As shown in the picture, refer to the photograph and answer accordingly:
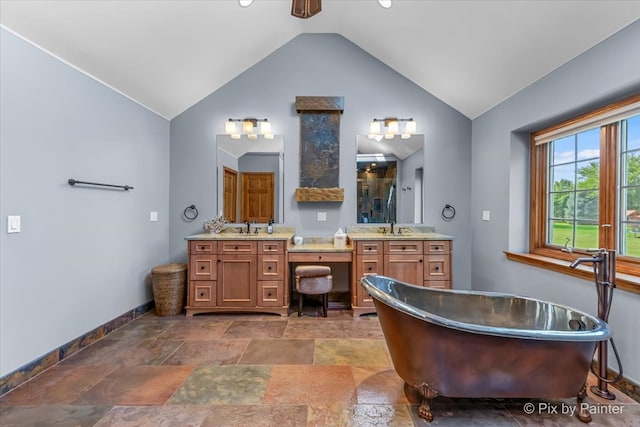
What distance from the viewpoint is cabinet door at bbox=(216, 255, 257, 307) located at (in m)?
3.34

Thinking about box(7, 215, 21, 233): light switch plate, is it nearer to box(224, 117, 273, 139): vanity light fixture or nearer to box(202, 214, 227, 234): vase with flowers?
box(202, 214, 227, 234): vase with flowers

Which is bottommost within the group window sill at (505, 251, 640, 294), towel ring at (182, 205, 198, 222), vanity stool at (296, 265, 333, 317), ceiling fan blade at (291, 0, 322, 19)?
vanity stool at (296, 265, 333, 317)

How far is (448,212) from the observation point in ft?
12.9

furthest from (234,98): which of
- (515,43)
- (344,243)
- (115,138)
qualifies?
(515,43)

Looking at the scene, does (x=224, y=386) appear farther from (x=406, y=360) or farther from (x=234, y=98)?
(x=234, y=98)

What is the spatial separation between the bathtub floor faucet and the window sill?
10 cm

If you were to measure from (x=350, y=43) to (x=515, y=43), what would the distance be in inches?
77.7

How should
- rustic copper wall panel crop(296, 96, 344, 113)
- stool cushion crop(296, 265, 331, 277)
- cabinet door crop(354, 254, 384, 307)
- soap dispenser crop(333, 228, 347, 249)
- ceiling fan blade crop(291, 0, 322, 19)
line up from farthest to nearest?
rustic copper wall panel crop(296, 96, 344, 113) → soap dispenser crop(333, 228, 347, 249) → cabinet door crop(354, 254, 384, 307) → stool cushion crop(296, 265, 331, 277) → ceiling fan blade crop(291, 0, 322, 19)

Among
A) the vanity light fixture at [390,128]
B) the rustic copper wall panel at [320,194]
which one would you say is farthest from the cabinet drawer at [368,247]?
the vanity light fixture at [390,128]

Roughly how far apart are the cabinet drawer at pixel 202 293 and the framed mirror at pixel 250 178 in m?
0.91

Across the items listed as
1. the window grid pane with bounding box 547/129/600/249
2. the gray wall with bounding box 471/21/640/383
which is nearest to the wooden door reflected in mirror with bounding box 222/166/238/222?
the gray wall with bounding box 471/21/640/383

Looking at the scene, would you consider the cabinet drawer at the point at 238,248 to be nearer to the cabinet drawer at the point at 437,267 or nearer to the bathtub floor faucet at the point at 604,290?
the cabinet drawer at the point at 437,267

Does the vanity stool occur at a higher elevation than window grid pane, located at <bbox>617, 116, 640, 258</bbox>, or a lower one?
lower

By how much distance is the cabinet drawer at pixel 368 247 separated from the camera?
3369mm
